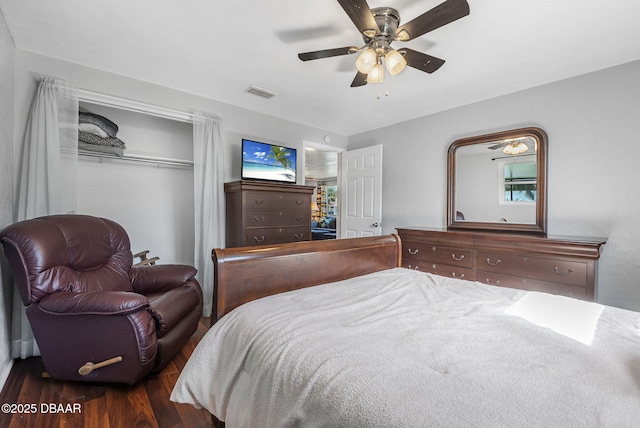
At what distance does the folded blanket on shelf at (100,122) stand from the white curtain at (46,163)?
0.37 metres

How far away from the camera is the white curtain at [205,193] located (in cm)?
310

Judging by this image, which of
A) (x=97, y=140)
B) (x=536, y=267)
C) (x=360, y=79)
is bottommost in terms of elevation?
(x=536, y=267)

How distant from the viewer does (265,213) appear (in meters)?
3.20

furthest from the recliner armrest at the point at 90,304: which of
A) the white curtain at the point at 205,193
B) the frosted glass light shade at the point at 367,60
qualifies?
the frosted glass light shade at the point at 367,60

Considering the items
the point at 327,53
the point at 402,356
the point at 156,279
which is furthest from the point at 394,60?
the point at 156,279

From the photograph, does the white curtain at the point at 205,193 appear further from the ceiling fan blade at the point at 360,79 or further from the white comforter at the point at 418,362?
the white comforter at the point at 418,362

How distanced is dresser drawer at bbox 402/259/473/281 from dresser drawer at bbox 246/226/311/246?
135 cm

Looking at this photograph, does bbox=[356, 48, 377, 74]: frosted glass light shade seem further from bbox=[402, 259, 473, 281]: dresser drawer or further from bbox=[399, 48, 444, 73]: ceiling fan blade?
bbox=[402, 259, 473, 281]: dresser drawer

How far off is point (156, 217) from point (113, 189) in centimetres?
54

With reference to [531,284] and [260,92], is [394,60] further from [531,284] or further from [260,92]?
[531,284]

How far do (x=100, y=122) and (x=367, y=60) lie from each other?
2787mm

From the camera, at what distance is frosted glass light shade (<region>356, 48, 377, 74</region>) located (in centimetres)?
175

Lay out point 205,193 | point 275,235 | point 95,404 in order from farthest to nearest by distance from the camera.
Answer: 1. point 275,235
2. point 205,193
3. point 95,404

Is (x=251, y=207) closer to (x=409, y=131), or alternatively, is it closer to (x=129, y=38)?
(x=129, y=38)
